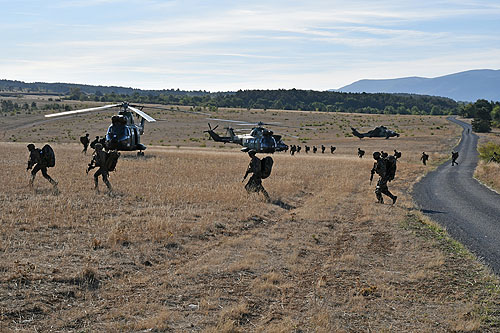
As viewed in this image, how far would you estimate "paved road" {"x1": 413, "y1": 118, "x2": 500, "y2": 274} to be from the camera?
40.3 ft

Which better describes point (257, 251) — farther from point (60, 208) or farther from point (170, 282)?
point (60, 208)

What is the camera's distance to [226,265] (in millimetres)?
9836

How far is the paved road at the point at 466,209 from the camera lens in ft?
40.3

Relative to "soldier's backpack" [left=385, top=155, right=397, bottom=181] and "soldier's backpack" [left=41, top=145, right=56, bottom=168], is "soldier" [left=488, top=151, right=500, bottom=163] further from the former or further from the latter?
"soldier's backpack" [left=41, top=145, right=56, bottom=168]

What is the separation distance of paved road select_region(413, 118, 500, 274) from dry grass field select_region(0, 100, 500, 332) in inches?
22.8

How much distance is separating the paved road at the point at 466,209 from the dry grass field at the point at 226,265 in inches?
22.8

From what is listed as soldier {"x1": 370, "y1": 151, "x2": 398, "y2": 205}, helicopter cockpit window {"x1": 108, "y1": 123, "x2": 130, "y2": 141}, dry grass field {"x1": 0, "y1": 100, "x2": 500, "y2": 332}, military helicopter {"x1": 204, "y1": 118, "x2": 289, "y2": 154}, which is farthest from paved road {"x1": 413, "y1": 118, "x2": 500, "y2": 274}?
helicopter cockpit window {"x1": 108, "y1": 123, "x2": 130, "y2": 141}

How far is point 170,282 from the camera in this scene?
8672 mm

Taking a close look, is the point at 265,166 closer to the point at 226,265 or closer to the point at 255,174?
the point at 255,174

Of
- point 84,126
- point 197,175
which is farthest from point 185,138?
point 197,175

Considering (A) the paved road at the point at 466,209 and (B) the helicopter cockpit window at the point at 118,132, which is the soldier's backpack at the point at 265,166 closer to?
(A) the paved road at the point at 466,209

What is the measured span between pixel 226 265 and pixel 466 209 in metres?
11.7

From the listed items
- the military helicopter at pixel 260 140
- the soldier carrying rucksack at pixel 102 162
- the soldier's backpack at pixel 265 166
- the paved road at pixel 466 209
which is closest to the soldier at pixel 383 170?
the paved road at pixel 466 209

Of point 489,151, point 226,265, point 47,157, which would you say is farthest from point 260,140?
point 489,151
